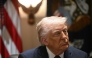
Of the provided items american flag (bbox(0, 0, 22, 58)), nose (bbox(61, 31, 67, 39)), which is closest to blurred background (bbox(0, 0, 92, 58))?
american flag (bbox(0, 0, 22, 58))

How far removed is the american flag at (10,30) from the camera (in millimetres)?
2664

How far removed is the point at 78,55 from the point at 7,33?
1153 millimetres

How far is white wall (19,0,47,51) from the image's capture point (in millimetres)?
2836

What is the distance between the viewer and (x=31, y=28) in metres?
2.88

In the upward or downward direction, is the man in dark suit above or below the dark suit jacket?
above

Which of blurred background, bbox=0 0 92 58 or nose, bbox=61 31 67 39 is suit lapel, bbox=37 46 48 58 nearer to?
nose, bbox=61 31 67 39

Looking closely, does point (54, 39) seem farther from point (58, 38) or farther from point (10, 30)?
point (10, 30)

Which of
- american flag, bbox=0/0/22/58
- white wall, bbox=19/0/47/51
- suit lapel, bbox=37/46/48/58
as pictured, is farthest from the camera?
white wall, bbox=19/0/47/51

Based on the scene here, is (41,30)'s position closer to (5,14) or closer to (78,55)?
(78,55)

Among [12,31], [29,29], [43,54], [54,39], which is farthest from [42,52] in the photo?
[29,29]

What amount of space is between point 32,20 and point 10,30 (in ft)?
1.01

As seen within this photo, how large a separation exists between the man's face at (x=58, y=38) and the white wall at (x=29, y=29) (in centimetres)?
117

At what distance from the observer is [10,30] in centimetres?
270

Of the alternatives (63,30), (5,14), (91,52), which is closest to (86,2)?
(91,52)
